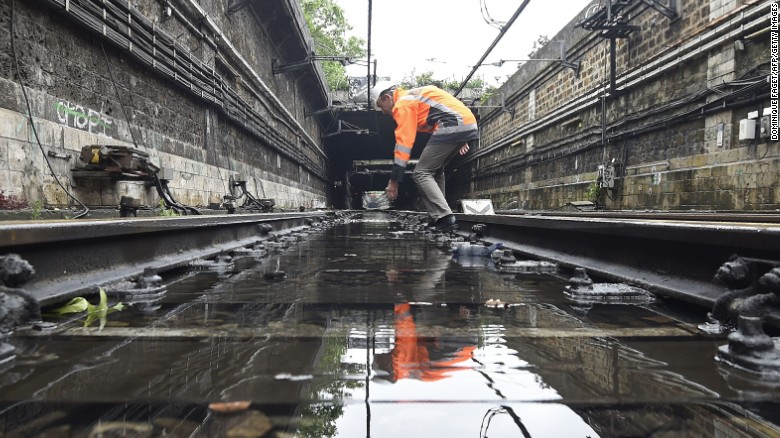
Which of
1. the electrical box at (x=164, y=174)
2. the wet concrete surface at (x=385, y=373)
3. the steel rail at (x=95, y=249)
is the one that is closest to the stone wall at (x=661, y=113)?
the wet concrete surface at (x=385, y=373)

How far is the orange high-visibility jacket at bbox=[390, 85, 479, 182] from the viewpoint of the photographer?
19.9ft

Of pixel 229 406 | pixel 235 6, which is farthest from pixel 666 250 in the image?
pixel 235 6

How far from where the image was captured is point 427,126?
21.3 feet

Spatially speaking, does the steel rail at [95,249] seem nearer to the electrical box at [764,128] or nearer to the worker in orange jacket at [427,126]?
the worker in orange jacket at [427,126]

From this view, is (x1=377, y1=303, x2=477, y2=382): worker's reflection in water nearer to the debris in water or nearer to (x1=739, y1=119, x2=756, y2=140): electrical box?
the debris in water

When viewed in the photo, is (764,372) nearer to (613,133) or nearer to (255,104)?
(613,133)

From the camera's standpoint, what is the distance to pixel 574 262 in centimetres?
329

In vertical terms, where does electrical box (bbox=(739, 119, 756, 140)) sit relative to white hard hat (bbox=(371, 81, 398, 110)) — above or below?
below

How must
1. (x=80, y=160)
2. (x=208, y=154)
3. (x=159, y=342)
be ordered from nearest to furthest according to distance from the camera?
(x=159, y=342), (x=80, y=160), (x=208, y=154)

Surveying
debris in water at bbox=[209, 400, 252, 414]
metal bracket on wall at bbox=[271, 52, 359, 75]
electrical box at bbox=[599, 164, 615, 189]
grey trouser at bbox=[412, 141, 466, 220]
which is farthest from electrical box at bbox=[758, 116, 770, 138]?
metal bracket on wall at bbox=[271, 52, 359, 75]

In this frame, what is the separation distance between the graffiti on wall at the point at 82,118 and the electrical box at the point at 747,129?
10.3 meters

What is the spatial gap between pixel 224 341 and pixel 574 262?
2.59m

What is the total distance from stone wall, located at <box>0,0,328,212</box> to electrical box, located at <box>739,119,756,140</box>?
10.1 meters

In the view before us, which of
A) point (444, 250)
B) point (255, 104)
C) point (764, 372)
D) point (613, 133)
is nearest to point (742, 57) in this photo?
point (613, 133)
